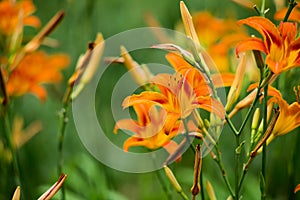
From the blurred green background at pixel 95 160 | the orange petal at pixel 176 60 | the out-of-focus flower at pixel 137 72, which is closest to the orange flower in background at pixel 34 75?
the blurred green background at pixel 95 160

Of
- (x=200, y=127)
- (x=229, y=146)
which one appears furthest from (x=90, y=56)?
(x=229, y=146)

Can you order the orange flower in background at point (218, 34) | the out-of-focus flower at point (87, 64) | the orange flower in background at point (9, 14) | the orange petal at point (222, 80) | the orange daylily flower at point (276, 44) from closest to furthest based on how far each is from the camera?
the orange daylily flower at point (276, 44) < the orange petal at point (222, 80) < the out-of-focus flower at point (87, 64) < the orange flower in background at point (9, 14) < the orange flower in background at point (218, 34)

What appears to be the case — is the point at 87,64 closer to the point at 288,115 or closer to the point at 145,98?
the point at 145,98

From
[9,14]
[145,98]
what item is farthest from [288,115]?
[9,14]

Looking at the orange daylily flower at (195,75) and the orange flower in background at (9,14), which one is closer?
the orange daylily flower at (195,75)

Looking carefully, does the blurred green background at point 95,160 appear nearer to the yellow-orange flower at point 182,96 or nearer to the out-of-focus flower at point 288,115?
the out-of-focus flower at point 288,115

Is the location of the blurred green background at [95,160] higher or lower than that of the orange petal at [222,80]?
lower

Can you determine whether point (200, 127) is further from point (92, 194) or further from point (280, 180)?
point (280, 180)
